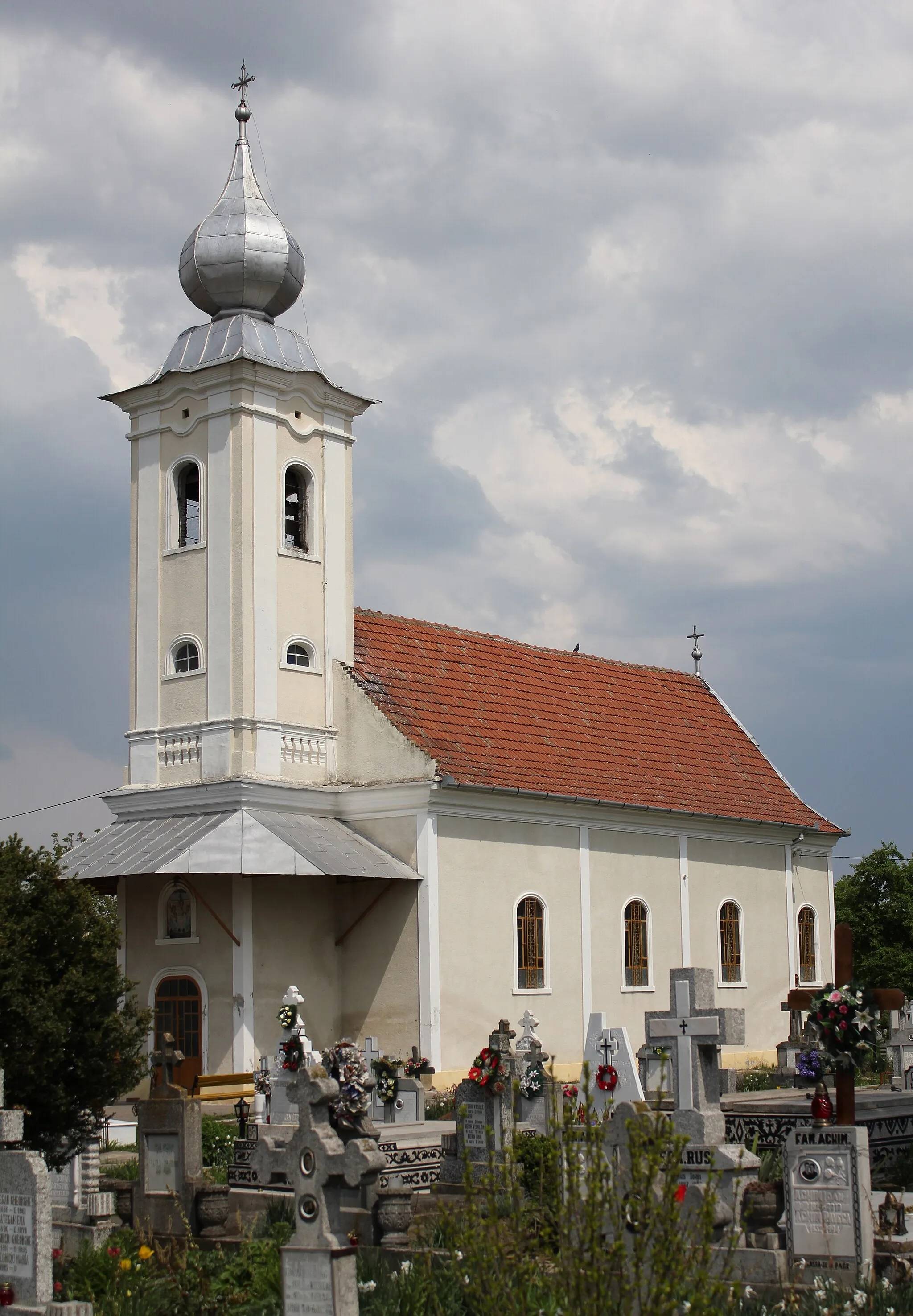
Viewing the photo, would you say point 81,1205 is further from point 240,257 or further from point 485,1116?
point 240,257

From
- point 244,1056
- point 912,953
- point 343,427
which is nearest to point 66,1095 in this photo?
point 244,1056

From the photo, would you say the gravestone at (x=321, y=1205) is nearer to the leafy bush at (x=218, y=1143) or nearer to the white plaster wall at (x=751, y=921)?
the leafy bush at (x=218, y=1143)

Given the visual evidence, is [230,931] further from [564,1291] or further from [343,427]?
[564,1291]

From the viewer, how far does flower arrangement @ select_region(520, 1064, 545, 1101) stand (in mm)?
18266

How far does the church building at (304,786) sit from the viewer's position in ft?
87.2

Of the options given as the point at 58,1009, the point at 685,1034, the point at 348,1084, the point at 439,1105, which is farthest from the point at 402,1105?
the point at 685,1034

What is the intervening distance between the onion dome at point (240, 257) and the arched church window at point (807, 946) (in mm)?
17354

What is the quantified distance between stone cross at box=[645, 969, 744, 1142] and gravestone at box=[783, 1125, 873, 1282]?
65 centimetres

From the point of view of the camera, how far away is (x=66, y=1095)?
14.5 metres

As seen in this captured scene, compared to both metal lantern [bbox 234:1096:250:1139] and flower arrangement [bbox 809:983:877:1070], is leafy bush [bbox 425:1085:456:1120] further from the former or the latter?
flower arrangement [bbox 809:983:877:1070]

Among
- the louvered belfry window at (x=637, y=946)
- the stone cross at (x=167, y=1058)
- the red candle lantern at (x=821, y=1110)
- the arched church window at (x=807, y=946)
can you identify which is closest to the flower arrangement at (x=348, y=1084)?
the stone cross at (x=167, y=1058)

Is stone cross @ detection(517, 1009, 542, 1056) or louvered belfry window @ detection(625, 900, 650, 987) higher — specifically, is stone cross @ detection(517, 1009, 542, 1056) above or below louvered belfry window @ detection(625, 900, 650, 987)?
below

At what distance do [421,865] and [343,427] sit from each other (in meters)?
8.04

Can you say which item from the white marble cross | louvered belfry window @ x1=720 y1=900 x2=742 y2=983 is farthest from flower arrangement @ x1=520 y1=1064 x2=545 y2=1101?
louvered belfry window @ x1=720 y1=900 x2=742 y2=983
